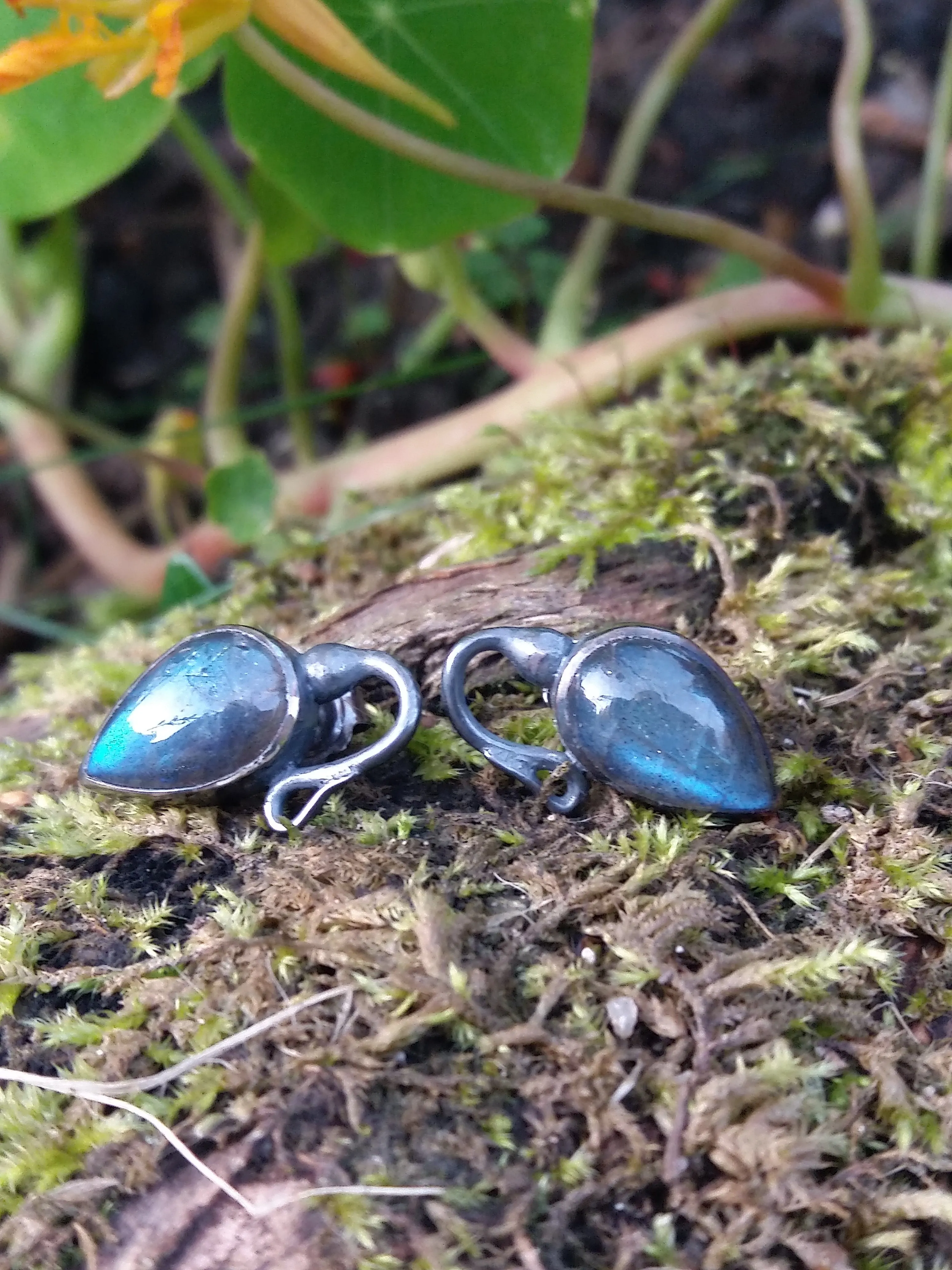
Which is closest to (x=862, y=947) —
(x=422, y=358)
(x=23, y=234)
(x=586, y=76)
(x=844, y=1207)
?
(x=844, y=1207)

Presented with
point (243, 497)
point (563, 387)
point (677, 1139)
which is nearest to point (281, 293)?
point (243, 497)

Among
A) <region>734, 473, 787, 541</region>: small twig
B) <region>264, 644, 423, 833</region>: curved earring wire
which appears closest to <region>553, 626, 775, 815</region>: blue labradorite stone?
<region>264, 644, 423, 833</region>: curved earring wire

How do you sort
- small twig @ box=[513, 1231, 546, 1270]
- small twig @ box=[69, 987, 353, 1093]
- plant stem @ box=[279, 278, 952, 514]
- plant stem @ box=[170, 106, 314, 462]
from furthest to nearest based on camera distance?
1. plant stem @ box=[170, 106, 314, 462]
2. plant stem @ box=[279, 278, 952, 514]
3. small twig @ box=[69, 987, 353, 1093]
4. small twig @ box=[513, 1231, 546, 1270]

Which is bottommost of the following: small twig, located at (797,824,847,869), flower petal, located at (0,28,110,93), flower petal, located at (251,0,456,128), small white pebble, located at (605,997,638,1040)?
small twig, located at (797,824,847,869)

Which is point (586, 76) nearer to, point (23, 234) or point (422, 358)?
point (422, 358)

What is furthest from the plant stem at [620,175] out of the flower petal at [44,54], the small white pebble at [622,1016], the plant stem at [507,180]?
the small white pebble at [622,1016]

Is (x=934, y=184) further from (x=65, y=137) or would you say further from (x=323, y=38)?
(x=65, y=137)

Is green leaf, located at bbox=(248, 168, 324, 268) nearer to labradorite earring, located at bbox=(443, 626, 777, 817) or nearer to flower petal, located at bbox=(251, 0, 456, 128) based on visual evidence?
Result: flower petal, located at bbox=(251, 0, 456, 128)
